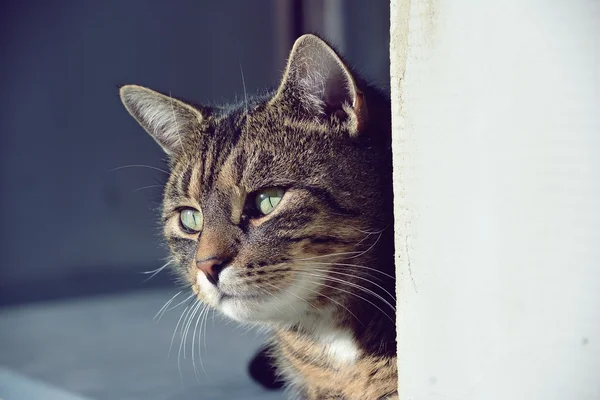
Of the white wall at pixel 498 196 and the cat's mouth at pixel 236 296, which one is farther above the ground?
the white wall at pixel 498 196

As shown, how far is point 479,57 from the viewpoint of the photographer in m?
0.94

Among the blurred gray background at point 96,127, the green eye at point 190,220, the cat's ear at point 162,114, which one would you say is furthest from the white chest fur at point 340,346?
the blurred gray background at point 96,127

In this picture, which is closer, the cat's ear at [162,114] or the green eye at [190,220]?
the green eye at [190,220]

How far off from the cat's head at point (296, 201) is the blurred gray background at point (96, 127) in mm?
1348

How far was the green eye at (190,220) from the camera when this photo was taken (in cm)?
156

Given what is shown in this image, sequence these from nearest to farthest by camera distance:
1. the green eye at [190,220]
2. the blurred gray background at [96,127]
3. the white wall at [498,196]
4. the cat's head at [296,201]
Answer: the white wall at [498,196] < the cat's head at [296,201] < the green eye at [190,220] < the blurred gray background at [96,127]

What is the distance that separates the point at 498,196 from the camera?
3.09 ft

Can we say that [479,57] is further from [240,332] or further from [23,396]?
[240,332]

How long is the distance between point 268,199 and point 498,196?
21.5 inches

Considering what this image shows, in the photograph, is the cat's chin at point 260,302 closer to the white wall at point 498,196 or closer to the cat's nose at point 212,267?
the cat's nose at point 212,267

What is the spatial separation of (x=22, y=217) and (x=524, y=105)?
2.87 m

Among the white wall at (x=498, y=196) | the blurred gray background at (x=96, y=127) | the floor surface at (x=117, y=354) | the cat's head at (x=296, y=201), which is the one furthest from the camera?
the blurred gray background at (x=96, y=127)

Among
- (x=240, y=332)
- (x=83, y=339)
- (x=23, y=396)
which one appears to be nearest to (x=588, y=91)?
(x=23, y=396)

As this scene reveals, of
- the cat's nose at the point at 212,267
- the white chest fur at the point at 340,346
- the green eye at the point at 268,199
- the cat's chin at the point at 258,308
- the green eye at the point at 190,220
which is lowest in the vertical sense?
the white chest fur at the point at 340,346
